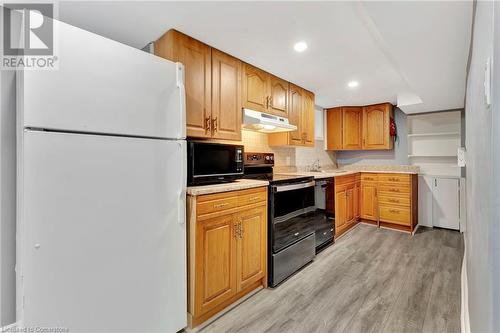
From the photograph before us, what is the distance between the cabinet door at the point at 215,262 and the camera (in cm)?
172

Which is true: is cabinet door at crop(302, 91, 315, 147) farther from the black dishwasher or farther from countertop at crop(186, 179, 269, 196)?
countertop at crop(186, 179, 269, 196)

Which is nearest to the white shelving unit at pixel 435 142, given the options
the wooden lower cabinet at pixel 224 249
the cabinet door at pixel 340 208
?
the cabinet door at pixel 340 208

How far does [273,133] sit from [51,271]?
273 cm

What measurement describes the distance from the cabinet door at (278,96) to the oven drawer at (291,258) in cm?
156

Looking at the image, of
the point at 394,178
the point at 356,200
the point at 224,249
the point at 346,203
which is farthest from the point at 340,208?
the point at 224,249

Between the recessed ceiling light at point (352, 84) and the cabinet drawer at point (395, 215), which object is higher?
the recessed ceiling light at point (352, 84)

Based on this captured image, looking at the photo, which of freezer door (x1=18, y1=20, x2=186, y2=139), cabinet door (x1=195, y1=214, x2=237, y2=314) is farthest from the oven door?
freezer door (x1=18, y1=20, x2=186, y2=139)

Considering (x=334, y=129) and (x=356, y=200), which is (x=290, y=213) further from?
(x=334, y=129)

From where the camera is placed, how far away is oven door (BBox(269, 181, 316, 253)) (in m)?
2.29

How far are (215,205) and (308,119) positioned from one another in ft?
7.78

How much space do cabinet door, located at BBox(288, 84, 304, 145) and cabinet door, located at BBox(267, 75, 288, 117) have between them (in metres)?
0.12

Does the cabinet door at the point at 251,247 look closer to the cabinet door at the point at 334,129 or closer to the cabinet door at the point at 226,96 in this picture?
the cabinet door at the point at 226,96

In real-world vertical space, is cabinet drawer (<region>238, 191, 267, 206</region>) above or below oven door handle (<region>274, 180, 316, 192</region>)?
below

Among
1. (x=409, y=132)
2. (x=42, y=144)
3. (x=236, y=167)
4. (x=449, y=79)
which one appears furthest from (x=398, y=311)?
(x=409, y=132)
